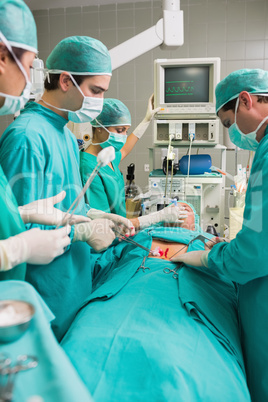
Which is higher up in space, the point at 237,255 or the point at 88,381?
the point at 237,255

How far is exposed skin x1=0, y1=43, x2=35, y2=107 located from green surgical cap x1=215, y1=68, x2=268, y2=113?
0.82 m

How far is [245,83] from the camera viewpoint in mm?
1345

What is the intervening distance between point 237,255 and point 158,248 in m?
0.71

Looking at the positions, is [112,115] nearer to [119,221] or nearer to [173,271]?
[119,221]

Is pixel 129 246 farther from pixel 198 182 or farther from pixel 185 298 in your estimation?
pixel 198 182

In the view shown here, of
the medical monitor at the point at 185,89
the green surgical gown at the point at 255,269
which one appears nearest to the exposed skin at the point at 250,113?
the green surgical gown at the point at 255,269

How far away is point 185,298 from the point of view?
1279 mm

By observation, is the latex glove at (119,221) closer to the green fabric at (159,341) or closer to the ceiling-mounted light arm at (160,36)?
the green fabric at (159,341)

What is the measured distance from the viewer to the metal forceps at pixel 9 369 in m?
0.44

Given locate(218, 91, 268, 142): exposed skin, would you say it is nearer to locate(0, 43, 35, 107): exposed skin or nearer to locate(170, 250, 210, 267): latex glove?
locate(170, 250, 210, 267): latex glove

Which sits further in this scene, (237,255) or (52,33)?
(52,33)

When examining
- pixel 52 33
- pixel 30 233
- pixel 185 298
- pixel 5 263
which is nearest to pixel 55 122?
pixel 30 233

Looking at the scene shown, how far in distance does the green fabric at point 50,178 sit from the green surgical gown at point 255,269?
651 mm

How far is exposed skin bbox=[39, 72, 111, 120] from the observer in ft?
4.79
